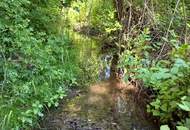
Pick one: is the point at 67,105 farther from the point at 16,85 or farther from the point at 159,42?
the point at 159,42

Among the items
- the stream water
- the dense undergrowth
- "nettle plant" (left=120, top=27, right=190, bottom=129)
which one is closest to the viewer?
"nettle plant" (left=120, top=27, right=190, bottom=129)

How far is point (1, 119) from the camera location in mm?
3389

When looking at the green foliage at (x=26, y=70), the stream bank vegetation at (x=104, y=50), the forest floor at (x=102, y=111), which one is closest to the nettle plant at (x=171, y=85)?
the stream bank vegetation at (x=104, y=50)

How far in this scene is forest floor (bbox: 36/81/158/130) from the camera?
394cm

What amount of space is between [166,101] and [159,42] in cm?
144

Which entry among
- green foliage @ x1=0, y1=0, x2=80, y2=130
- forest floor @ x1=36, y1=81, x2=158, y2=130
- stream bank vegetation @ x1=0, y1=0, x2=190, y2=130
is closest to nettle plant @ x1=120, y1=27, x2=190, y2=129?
stream bank vegetation @ x1=0, y1=0, x2=190, y2=130

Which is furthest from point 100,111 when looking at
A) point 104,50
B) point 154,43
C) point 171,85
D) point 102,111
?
point 104,50

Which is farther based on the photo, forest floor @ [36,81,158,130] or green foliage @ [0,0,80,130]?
forest floor @ [36,81,158,130]

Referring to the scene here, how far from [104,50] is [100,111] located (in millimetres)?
2090

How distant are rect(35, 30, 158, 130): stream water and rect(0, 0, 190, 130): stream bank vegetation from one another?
133 mm

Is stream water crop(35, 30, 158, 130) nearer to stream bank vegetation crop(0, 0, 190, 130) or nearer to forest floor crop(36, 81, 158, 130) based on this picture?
forest floor crop(36, 81, 158, 130)

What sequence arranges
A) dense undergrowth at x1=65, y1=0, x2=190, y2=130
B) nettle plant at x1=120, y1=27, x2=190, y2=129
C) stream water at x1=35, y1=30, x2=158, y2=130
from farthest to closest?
stream water at x1=35, y1=30, x2=158, y2=130 < dense undergrowth at x1=65, y1=0, x2=190, y2=130 < nettle plant at x1=120, y1=27, x2=190, y2=129

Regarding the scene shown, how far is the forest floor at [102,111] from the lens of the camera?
12.9ft

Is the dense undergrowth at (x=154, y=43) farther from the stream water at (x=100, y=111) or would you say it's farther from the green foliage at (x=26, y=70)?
the green foliage at (x=26, y=70)
